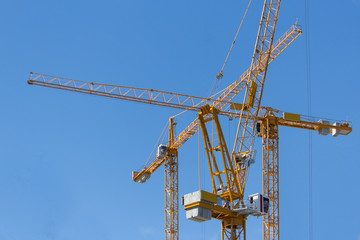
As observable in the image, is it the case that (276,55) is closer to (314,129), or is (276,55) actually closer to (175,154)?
(314,129)

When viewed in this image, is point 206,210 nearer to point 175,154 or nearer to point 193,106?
point 193,106

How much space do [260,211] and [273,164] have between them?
714 inches

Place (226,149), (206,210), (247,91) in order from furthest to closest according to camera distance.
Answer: (247,91), (226,149), (206,210)

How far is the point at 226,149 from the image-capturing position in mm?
127562

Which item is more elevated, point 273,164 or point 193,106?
point 193,106

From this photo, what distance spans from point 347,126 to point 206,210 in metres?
40.1

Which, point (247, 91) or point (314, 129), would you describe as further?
point (314, 129)

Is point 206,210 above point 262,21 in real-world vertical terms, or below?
below

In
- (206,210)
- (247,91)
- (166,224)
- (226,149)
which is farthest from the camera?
(166,224)

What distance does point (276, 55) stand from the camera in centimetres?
14162

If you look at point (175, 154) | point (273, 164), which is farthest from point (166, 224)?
point (273, 164)

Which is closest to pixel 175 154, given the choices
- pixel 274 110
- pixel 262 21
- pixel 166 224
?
pixel 166 224

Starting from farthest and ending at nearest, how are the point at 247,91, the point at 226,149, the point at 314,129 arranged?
the point at 314,129 < the point at 247,91 < the point at 226,149

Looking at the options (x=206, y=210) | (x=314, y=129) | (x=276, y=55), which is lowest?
(x=206, y=210)
